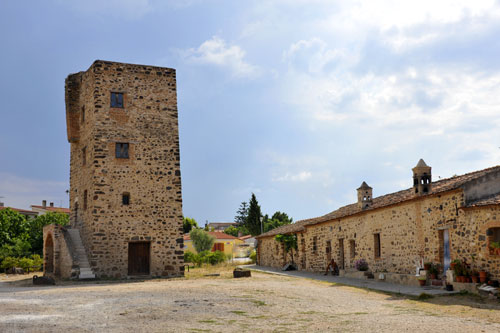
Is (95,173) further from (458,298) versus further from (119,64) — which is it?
(458,298)

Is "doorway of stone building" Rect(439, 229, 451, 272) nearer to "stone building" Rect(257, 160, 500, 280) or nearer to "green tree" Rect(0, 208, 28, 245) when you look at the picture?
"stone building" Rect(257, 160, 500, 280)

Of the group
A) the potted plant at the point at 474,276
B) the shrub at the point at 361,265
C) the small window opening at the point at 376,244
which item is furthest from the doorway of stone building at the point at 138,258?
the potted plant at the point at 474,276

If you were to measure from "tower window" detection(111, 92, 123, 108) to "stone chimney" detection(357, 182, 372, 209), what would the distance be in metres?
12.5

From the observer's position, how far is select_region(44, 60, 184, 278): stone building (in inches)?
914

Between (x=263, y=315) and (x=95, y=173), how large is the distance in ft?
48.2

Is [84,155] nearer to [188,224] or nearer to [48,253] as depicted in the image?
[48,253]

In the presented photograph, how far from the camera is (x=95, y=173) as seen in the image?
23.2 m

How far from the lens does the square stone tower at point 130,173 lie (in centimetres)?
2325

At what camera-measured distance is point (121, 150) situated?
2402cm

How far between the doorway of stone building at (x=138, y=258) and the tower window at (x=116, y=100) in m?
6.88

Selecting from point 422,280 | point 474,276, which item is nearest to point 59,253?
point 422,280

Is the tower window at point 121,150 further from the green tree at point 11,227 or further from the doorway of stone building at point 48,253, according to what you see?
the green tree at point 11,227

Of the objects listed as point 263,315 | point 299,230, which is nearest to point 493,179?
point 263,315

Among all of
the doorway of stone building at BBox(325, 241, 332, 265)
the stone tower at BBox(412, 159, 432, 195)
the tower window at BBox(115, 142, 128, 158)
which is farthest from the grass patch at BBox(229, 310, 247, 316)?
the doorway of stone building at BBox(325, 241, 332, 265)
